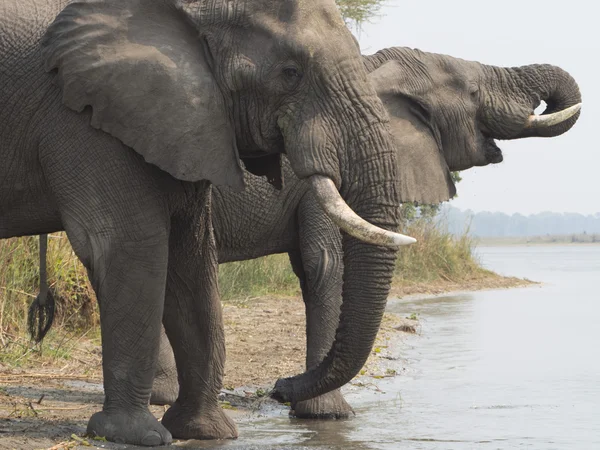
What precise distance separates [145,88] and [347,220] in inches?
46.2

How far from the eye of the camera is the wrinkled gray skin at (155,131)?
6117mm

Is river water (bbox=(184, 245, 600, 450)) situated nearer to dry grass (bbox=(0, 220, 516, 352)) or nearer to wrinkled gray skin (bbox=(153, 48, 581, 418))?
wrinkled gray skin (bbox=(153, 48, 581, 418))

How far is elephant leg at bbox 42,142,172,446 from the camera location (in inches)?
246

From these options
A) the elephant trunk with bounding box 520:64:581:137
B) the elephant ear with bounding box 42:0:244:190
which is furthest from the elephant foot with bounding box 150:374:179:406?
the elephant trunk with bounding box 520:64:581:137

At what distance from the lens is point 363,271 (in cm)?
624

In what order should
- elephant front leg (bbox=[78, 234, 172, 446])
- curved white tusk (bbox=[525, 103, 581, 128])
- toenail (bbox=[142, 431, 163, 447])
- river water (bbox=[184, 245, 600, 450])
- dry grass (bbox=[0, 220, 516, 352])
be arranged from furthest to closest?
dry grass (bbox=[0, 220, 516, 352]), curved white tusk (bbox=[525, 103, 581, 128]), river water (bbox=[184, 245, 600, 450]), toenail (bbox=[142, 431, 163, 447]), elephant front leg (bbox=[78, 234, 172, 446])

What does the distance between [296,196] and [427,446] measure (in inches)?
82.1

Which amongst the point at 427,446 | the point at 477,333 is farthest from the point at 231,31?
the point at 477,333

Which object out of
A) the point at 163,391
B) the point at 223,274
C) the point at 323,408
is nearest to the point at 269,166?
the point at 323,408

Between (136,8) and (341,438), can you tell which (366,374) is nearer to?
(341,438)

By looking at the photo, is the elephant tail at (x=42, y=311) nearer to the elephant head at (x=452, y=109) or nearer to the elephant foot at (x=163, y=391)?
the elephant foot at (x=163, y=391)

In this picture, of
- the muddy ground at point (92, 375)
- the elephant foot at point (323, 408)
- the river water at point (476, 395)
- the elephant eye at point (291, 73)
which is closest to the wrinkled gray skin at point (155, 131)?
the elephant eye at point (291, 73)

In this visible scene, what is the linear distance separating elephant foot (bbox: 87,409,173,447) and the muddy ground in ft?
0.24

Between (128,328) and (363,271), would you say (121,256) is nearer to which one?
(128,328)
